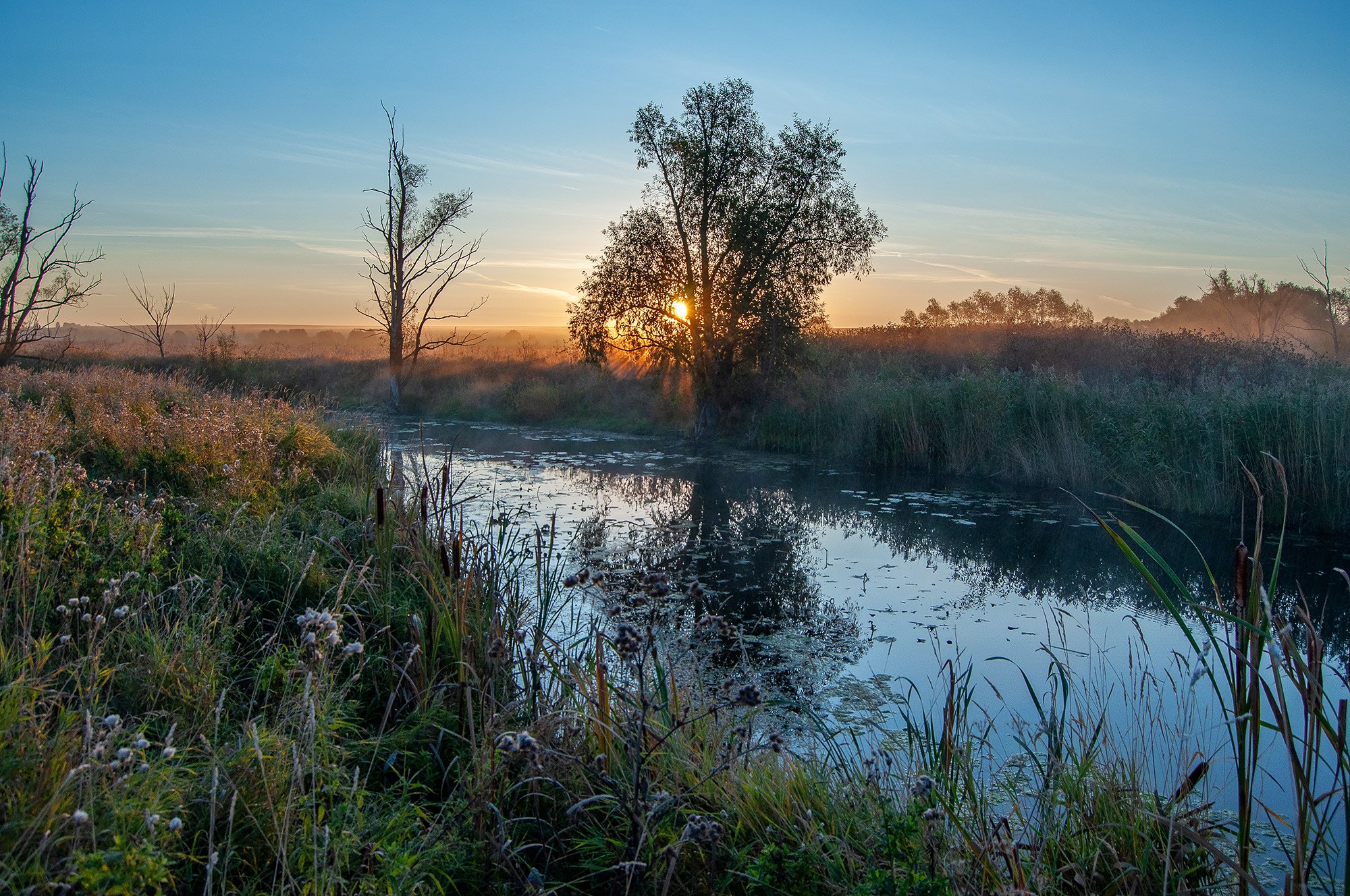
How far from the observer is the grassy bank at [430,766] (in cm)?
206

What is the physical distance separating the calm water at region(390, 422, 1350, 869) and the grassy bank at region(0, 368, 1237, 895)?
1.36ft

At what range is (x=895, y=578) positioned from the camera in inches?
307

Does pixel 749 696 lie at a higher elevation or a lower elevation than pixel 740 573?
higher

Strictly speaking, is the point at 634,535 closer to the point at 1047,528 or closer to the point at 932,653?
the point at 932,653

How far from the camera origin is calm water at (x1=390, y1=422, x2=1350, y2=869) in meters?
4.85

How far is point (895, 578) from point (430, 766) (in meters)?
5.45

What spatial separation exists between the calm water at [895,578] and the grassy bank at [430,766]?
16.3 inches

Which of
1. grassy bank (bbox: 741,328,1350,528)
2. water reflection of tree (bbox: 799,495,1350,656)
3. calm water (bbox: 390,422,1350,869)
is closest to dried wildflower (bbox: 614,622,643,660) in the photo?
calm water (bbox: 390,422,1350,869)

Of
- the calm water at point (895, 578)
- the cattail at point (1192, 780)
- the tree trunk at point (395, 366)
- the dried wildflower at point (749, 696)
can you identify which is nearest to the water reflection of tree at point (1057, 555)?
the calm water at point (895, 578)

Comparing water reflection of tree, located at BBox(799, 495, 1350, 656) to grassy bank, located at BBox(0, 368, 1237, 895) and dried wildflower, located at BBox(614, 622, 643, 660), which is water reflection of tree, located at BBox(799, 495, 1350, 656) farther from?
dried wildflower, located at BBox(614, 622, 643, 660)

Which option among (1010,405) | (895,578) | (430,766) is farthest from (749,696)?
(1010,405)

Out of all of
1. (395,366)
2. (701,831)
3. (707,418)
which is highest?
(395,366)

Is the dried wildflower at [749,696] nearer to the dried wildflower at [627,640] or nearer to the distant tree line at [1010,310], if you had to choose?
the dried wildflower at [627,640]

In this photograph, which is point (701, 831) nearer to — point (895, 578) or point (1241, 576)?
point (1241, 576)
